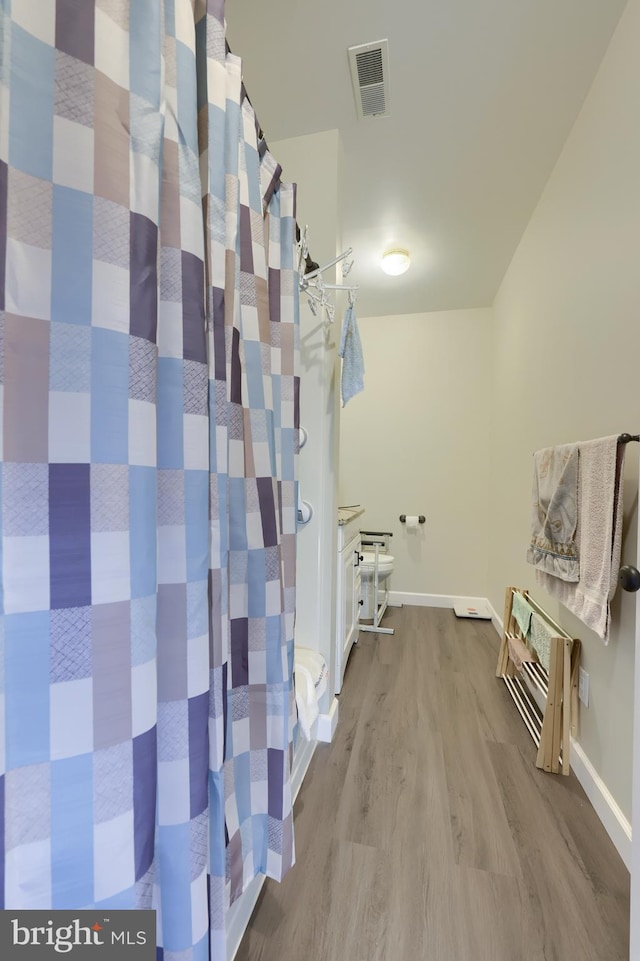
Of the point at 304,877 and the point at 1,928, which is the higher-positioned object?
the point at 1,928

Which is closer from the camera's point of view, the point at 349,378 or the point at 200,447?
the point at 200,447

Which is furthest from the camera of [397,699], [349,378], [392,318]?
[392,318]

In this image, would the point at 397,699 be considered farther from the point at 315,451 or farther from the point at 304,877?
the point at 315,451

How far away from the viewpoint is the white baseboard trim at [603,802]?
117 cm

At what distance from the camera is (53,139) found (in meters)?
0.46

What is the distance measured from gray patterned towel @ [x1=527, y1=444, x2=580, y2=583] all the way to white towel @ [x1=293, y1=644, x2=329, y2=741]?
3.45ft

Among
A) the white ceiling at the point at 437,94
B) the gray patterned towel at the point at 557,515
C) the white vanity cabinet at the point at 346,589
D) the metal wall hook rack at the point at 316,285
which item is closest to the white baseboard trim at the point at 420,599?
the white vanity cabinet at the point at 346,589

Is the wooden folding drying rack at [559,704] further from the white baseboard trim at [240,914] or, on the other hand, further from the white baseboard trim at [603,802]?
the white baseboard trim at [240,914]

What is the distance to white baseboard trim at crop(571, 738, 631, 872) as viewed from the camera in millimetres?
1174

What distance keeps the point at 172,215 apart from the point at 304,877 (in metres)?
1.71

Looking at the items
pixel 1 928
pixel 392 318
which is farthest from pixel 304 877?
pixel 392 318

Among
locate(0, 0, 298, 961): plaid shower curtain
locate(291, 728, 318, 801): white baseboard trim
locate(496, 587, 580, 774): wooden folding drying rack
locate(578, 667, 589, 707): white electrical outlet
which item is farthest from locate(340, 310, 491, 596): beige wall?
locate(0, 0, 298, 961): plaid shower curtain

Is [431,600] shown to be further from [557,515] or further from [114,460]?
[114,460]

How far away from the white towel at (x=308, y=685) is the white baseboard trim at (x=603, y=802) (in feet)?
3.39
